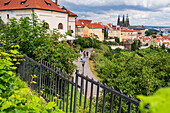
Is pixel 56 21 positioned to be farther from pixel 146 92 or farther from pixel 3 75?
pixel 3 75

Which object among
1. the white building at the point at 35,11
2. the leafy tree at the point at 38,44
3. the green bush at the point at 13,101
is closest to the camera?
the green bush at the point at 13,101

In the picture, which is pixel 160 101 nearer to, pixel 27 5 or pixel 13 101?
pixel 13 101

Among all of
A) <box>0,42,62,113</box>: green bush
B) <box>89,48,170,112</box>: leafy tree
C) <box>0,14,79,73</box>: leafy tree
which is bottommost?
<box>89,48,170,112</box>: leafy tree

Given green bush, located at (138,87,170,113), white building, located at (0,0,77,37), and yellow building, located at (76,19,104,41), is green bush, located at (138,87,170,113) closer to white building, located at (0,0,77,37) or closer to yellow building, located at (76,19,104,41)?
white building, located at (0,0,77,37)

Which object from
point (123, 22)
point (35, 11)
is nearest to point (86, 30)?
point (35, 11)

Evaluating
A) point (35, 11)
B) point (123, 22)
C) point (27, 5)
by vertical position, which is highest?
point (123, 22)

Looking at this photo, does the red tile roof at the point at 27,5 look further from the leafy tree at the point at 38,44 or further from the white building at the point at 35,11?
the leafy tree at the point at 38,44

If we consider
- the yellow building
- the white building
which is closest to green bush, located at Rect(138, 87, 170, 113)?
the white building

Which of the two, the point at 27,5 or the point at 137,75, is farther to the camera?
the point at 27,5

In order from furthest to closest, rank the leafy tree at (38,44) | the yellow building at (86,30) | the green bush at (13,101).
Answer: the yellow building at (86,30)
the leafy tree at (38,44)
the green bush at (13,101)

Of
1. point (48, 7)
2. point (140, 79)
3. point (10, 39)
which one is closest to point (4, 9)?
point (48, 7)

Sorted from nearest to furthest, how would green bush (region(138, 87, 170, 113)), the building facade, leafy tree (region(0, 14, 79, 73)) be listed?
green bush (region(138, 87, 170, 113)) < leafy tree (region(0, 14, 79, 73)) < the building facade

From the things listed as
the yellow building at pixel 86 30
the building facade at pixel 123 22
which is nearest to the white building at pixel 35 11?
the yellow building at pixel 86 30

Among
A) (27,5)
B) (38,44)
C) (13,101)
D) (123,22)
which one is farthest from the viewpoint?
(123,22)
